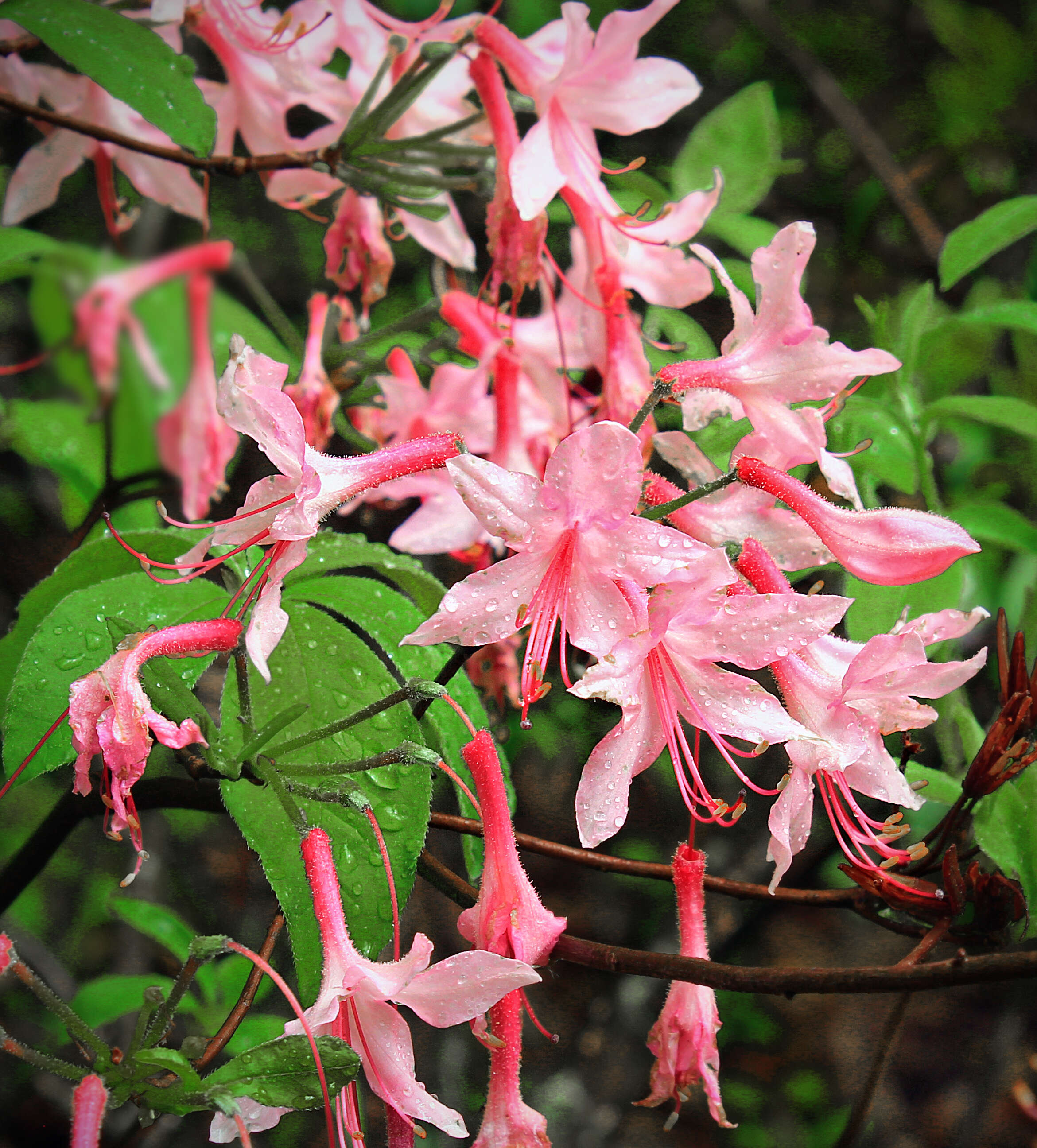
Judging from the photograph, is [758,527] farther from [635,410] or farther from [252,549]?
[252,549]

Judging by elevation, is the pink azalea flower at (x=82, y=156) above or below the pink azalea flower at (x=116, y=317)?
below

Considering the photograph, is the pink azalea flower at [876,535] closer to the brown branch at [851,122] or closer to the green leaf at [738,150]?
the green leaf at [738,150]

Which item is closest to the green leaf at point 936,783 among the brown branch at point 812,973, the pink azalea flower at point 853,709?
the pink azalea flower at point 853,709

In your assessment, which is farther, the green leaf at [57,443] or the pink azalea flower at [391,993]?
the green leaf at [57,443]

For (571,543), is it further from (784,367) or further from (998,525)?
(998,525)

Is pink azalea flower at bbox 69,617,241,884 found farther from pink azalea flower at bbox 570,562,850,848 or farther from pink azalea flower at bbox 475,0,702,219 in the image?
pink azalea flower at bbox 475,0,702,219

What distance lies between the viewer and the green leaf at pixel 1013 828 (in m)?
0.56

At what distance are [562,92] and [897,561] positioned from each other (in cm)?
40

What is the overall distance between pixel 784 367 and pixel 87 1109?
479mm

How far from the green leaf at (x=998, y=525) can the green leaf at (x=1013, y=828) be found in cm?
→ 29

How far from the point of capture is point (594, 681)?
0.39 m

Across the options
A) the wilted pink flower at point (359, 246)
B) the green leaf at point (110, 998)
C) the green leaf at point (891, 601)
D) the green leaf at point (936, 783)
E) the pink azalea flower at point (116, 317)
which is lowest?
the green leaf at point (110, 998)

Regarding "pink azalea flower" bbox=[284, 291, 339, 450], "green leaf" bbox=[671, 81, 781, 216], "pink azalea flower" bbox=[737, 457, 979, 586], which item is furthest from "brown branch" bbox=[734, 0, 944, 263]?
"pink azalea flower" bbox=[737, 457, 979, 586]

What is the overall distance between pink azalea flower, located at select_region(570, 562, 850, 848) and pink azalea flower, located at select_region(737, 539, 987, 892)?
2 cm
